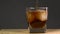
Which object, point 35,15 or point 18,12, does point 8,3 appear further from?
point 35,15

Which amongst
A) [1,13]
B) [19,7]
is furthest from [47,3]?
[1,13]

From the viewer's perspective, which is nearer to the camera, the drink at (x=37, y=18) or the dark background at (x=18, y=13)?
the drink at (x=37, y=18)

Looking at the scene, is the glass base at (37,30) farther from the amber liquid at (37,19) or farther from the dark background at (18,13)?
the dark background at (18,13)

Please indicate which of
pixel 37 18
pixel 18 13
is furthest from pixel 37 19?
pixel 18 13

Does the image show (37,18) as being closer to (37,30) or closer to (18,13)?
(37,30)

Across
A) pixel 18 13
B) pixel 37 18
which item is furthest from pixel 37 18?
Answer: pixel 18 13

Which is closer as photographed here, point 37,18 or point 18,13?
point 37,18

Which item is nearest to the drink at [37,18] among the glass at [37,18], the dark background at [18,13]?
the glass at [37,18]
